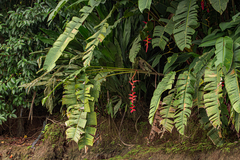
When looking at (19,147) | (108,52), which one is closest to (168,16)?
(108,52)

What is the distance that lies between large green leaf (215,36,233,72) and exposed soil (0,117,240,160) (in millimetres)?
1079

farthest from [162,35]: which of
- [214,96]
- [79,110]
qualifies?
[79,110]

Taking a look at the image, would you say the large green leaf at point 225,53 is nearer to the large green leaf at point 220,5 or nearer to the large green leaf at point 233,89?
the large green leaf at point 233,89

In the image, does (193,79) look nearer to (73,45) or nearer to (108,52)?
(108,52)

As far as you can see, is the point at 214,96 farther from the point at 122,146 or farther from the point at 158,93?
the point at 122,146

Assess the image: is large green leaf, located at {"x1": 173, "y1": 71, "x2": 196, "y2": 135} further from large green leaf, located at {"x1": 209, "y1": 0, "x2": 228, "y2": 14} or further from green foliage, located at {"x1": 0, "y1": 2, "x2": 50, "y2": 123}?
green foliage, located at {"x1": 0, "y1": 2, "x2": 50, "y2": 123}

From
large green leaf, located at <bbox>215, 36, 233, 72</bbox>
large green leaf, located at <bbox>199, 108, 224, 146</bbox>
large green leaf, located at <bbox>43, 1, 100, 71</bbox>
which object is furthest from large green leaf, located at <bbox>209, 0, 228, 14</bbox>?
large green leaf, located at <bbox>43, 1, 100, 71</bbox>

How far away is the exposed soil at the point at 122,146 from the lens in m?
2.49

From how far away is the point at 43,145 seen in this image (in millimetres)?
4199

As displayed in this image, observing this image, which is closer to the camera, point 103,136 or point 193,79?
point 193,79

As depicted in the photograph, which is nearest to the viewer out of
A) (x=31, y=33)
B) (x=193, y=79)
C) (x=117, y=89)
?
(x=193, y=79)

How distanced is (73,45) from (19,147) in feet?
8.94

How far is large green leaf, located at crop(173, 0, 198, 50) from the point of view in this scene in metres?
2.02

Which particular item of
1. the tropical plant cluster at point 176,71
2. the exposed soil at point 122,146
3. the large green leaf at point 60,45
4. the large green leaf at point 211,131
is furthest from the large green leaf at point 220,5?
the exposed soil at point 122,146
